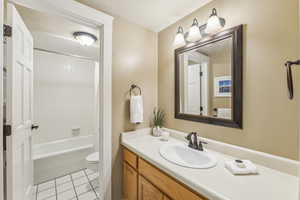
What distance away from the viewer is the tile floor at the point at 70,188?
1.75 metres

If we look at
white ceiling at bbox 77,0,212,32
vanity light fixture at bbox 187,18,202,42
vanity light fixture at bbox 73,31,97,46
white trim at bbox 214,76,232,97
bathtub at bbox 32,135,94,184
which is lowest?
bathtub at bbox 32,135,94,184

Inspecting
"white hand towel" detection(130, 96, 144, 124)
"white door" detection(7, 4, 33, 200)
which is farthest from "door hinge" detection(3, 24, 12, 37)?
"white hand towel" detection(130, 96, 144, 124)

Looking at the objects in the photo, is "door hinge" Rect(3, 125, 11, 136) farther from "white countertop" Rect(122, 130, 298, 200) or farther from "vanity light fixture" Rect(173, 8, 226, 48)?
"vanity light fixture" Rect(173, 8, 226, 48)

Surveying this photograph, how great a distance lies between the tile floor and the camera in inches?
69.1

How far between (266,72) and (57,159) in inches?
112

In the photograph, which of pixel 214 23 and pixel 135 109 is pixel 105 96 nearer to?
pixel 135 109

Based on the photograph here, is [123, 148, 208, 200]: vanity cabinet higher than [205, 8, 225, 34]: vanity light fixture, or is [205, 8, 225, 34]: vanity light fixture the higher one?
[205, 8, 225, 34]: vanity light fixture


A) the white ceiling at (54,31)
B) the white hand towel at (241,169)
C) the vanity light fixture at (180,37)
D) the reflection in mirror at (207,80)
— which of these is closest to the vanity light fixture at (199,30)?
the vanity light fixture at (180,37)

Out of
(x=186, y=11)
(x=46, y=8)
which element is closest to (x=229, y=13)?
(x=186, y=11)

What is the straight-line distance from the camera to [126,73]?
163 cm

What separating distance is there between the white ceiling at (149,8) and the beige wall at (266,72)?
330 mm

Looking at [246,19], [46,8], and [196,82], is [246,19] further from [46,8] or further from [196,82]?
[46,8]

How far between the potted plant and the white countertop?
669 millimetres

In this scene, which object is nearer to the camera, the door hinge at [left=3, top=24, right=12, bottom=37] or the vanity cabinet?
the vanity cabinet
